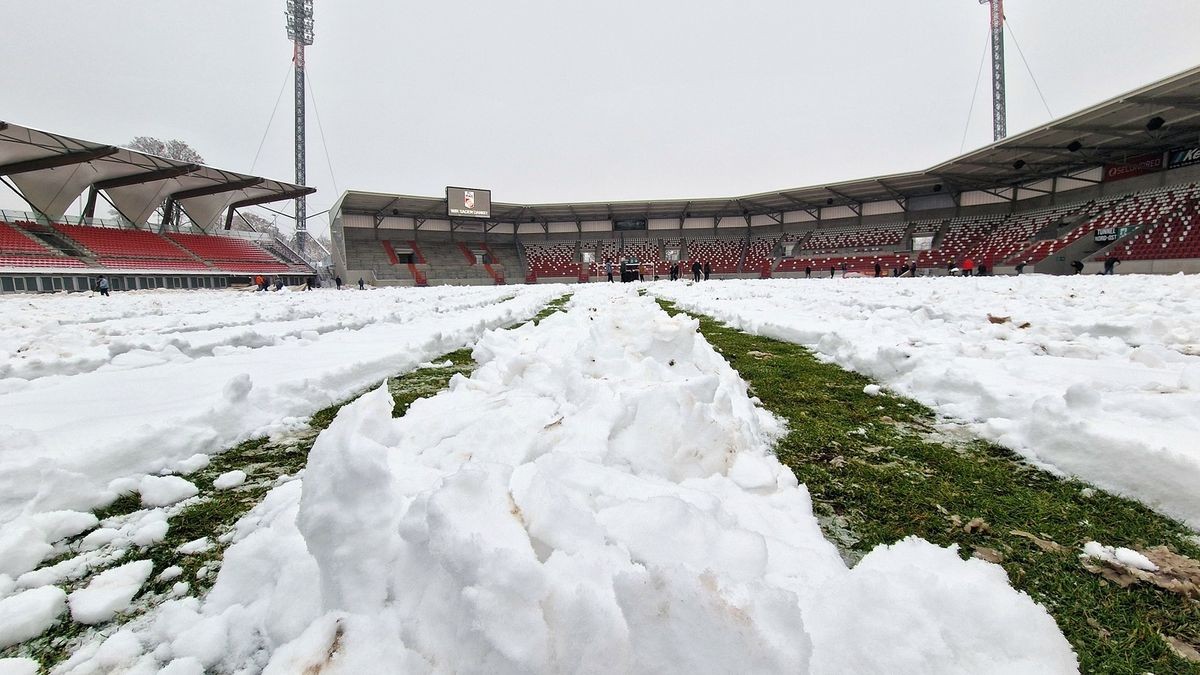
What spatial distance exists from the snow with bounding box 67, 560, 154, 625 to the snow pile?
95mm

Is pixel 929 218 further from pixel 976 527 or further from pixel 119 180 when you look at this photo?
pixel 119 180

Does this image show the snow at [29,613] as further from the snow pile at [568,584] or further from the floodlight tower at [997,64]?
the floodlight tower at [997,64]

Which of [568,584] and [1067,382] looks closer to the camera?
[568,584]

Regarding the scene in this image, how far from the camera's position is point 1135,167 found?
2111cm

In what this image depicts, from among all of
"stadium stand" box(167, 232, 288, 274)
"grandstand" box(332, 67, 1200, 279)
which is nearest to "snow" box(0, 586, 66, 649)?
"grandstand" box(332, 67, 1200, 279)

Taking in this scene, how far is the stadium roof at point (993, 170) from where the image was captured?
1614 centimetres

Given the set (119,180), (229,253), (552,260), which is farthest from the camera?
(552,260)

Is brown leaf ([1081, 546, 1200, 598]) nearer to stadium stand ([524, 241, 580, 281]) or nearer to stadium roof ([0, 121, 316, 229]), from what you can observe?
stadium roof ([0, 121, 316, 229])

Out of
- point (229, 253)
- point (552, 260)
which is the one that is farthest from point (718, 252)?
point (229, 253)

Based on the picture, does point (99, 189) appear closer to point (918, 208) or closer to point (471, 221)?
point (471, 221)

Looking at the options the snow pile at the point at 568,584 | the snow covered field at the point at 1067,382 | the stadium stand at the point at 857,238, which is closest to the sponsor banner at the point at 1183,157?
the stadium stand at the point at 857,238

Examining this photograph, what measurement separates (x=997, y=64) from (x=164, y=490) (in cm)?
4242

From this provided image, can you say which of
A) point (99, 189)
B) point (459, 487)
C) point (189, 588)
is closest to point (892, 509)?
point (459, 487)

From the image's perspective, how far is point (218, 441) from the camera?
Result: 175cm
